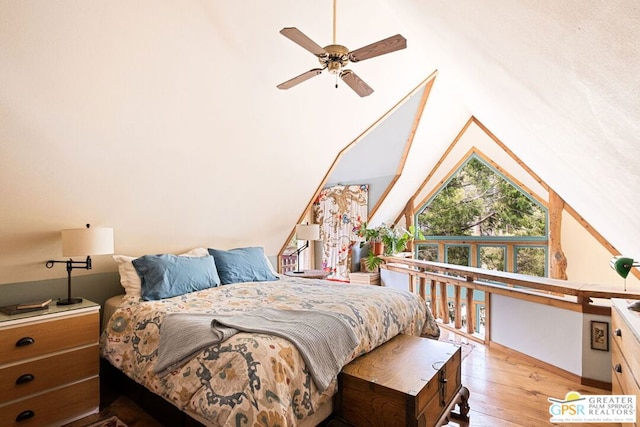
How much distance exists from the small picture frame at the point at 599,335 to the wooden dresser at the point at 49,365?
3.66 m

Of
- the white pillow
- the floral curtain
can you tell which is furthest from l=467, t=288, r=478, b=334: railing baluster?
the white pillow

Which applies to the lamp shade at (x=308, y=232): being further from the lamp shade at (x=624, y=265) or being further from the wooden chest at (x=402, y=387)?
the lamp shade at (x=624, y=265)

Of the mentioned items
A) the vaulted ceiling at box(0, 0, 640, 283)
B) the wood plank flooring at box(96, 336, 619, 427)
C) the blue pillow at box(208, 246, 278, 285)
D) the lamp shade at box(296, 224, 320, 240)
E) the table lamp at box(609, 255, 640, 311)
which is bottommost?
the wood plank flooring at box(96, 336, 619, 427)

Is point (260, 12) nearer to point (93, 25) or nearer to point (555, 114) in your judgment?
point (93, 25)

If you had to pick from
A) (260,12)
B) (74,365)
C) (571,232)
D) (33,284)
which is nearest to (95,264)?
(33,284)

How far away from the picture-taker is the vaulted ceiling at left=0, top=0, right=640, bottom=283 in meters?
1.03

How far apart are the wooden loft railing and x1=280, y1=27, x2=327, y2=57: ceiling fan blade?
2.57m

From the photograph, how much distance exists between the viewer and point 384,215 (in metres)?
6.25

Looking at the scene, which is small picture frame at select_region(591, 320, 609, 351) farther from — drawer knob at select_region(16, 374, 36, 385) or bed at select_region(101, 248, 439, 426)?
drawer knob at select_region(16, 374, 36, 385)

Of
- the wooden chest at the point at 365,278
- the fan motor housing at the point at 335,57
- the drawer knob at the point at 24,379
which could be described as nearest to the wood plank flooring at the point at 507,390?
the drawer knob at the point at 24,379

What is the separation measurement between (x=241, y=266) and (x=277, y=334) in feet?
6.04

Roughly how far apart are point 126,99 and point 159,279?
1392 millimetres

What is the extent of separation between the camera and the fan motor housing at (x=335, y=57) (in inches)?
81.8
